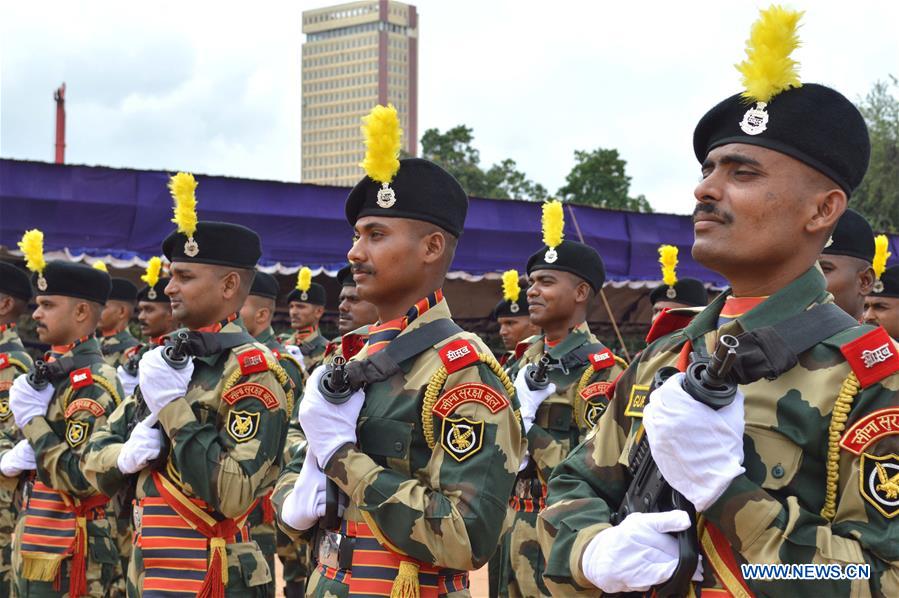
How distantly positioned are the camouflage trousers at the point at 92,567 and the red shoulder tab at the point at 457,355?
3679mm

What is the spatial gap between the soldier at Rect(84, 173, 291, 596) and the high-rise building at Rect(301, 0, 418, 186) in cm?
12379

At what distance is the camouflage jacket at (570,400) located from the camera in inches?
262

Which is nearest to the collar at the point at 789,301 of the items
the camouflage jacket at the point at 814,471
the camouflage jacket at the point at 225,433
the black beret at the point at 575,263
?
the camouflage jacket at the point at 814,471

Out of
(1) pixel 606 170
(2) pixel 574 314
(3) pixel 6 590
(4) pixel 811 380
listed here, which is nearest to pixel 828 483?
(4) pixel 811 380

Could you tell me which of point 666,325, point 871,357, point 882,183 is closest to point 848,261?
point 666,325

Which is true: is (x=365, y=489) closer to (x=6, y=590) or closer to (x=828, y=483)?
(x=828, y=483)

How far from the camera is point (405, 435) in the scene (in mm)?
3578

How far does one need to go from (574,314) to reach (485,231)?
6950 mm

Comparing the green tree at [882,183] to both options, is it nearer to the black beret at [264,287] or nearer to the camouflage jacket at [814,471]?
the black beret at [264,287]

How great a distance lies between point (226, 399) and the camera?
16.3 feet

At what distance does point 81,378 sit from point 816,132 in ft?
16.4

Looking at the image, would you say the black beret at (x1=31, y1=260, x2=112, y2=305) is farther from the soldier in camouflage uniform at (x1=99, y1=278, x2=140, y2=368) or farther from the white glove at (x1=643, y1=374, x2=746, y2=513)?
the white glove at (x1=643, y1=374, x2=746, y2=513)

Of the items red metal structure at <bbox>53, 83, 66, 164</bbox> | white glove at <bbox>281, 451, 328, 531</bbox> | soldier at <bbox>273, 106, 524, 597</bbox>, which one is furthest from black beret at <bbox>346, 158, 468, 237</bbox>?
red metal structure at <bbox>53, 83, 66, 164</bbox>

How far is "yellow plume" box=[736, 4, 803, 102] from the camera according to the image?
2.57 meters
